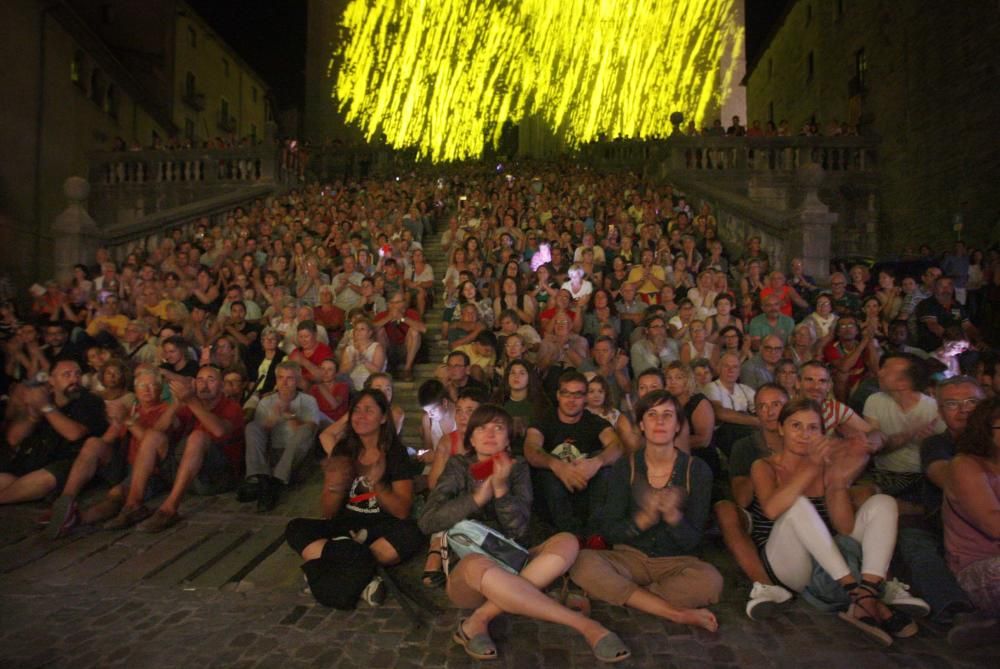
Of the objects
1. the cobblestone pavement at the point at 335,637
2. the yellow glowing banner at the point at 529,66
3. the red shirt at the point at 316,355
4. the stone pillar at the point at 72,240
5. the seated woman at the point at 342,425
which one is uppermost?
the yellow glowing banner at the point at 529,66

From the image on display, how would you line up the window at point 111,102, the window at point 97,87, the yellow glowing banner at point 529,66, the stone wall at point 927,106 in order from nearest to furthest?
the stone wall at point 927,106
the window at point 97,87
the window at point 111,102
the yellow glowing banner at point 529,66

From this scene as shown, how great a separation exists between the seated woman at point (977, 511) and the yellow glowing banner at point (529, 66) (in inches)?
1272

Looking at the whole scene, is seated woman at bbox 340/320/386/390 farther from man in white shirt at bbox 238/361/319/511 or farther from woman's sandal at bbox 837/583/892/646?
woman's sandal at bbox 837/583/892/646

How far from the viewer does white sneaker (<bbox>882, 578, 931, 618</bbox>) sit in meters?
3.34

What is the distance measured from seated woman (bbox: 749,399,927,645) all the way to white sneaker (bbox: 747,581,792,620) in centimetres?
12

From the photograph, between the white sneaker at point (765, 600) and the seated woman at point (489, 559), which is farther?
the white sneaker at point (765, 600)

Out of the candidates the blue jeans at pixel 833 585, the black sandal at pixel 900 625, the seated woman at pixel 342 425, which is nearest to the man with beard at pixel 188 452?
the seated woman at pixel 342 425

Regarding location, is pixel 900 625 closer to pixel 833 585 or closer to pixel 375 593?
pixel 833 585

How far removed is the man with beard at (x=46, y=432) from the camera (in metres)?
5.33

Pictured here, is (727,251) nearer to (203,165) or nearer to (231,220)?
(231,220)

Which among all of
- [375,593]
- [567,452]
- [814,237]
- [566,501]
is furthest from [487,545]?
[814,237]

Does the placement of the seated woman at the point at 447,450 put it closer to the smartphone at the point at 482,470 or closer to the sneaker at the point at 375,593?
the smartphone at the point at 482,470

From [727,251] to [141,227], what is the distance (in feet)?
36.9

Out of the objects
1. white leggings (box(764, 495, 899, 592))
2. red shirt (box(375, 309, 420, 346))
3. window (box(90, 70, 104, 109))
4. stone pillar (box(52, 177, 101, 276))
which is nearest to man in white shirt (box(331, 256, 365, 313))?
red shirt (box(375, 309, 420, 346))
